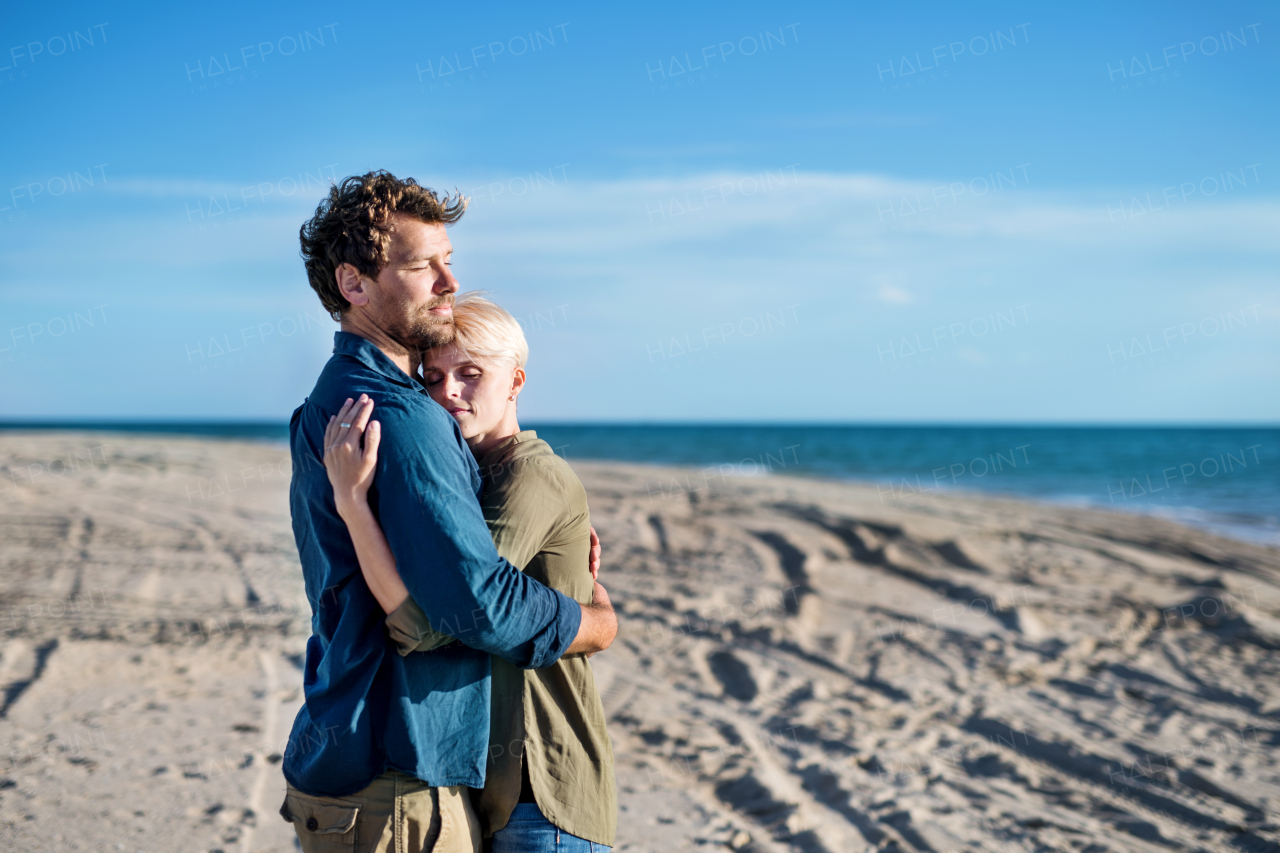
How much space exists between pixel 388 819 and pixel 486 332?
1.10 metres

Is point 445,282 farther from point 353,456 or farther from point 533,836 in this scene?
point 533,836

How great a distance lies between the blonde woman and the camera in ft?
5.32

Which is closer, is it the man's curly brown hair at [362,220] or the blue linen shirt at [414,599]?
the blue linen shirt at [414,599]

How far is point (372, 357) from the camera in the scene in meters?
1.77

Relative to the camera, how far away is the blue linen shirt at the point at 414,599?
1.54 meters

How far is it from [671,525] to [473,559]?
32.1 ft

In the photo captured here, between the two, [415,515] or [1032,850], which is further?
[1032,850]

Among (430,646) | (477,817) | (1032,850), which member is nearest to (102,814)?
(477,817)

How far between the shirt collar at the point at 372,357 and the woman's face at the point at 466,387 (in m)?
0.22

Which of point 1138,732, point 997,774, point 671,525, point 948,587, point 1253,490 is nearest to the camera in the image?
point 997,774

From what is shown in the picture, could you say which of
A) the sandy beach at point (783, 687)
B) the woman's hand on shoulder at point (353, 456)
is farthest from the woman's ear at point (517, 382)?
the sandy beach at point (783, 687)

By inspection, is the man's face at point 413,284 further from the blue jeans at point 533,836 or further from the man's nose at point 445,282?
the blue jeans at point 533,836

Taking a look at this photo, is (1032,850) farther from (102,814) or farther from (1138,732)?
(102,814)

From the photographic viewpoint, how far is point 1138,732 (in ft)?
16.4
